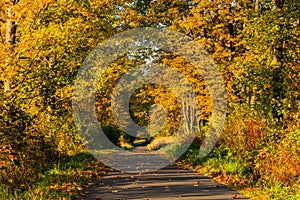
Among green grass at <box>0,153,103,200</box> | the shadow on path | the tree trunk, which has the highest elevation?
the tree trunk

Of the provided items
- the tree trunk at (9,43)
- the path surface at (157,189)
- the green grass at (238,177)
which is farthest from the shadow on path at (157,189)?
the tree trunk at (9,43)

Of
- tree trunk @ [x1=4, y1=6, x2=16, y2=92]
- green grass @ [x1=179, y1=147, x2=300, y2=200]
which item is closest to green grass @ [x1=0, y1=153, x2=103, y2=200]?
tree trunk @ [x1=4, y1=6, x2=16, y2=92]

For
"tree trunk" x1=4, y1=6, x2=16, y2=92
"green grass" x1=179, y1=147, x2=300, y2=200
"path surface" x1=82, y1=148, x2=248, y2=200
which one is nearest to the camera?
"green grass" x1=179, y1=147, x2=300, y2=200

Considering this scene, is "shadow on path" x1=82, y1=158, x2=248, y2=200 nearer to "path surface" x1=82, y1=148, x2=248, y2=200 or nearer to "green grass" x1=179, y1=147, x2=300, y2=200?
"path surface" x1=82, y1=148, x2=248, y2=200

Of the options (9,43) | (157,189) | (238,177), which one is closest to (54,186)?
(157,189)

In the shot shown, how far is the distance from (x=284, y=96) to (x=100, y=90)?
13.8 m

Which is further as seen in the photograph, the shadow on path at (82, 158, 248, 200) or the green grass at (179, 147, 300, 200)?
the shadow on path at (82, 158, 248, 200)

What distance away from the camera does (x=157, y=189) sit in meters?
14.5

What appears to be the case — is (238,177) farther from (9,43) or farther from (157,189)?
(9,43)

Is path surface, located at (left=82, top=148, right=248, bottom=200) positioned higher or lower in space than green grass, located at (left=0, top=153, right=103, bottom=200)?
lower

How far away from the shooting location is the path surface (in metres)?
12.8

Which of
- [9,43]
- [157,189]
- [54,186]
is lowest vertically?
[157,189]

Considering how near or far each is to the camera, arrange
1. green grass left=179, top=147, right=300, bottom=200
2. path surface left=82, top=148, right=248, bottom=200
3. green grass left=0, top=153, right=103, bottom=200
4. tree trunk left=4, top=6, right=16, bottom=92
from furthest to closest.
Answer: tree trunk left=4, top=6, right=16, bottom=92 < path surface left=82, top=148, right=248, bottom=200 < green grass left=179, top=147, right=300, bottom=200 < green grass left=0, top=153, right=103, bottom=200

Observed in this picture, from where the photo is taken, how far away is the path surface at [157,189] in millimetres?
12812
